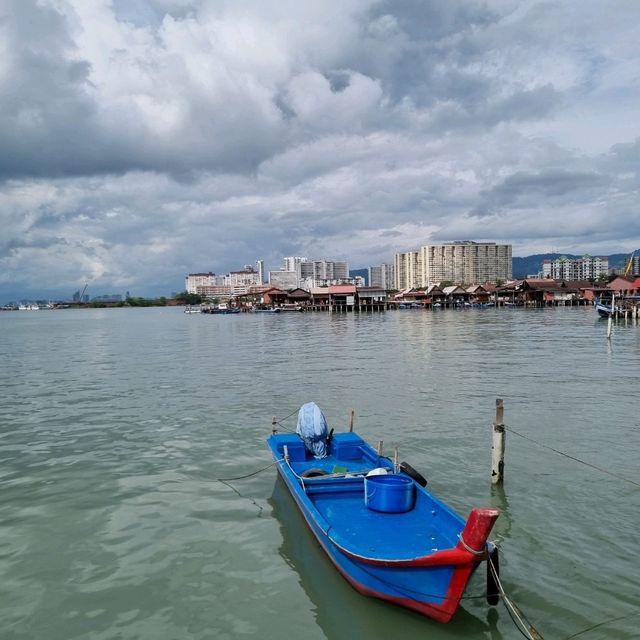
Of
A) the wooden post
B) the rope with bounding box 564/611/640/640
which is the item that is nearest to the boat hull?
the rope with bounding box 564/611/640/640

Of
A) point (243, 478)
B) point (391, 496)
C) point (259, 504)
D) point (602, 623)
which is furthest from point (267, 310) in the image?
point (602, 623)

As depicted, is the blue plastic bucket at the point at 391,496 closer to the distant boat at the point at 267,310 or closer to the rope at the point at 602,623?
the rope at the point at 602,623

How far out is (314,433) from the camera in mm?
11289

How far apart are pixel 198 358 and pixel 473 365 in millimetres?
16980

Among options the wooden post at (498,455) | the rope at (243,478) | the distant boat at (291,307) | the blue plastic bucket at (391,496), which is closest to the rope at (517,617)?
the blue plastic bucket at (391,496)

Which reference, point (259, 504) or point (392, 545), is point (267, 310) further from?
point (392, 545)

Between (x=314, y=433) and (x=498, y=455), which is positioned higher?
(x=314, y=433)

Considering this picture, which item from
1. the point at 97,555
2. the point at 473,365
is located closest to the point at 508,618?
the point at 97,555

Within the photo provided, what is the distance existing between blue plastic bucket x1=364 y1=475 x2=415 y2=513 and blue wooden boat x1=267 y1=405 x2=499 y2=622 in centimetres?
1

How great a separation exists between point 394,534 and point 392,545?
324mm

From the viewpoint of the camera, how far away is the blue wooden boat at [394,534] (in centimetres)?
580

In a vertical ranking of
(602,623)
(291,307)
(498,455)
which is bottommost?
(602,623)

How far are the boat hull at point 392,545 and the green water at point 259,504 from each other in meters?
0.44

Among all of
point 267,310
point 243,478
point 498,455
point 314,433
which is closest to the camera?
point 498,455
